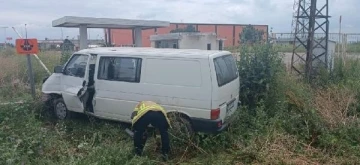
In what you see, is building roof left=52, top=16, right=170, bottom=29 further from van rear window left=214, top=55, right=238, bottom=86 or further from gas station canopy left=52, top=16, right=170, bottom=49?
van rear window left=214, top=55, right=238, bottom=86

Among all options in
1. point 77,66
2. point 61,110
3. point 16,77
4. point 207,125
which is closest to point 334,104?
point 207,125

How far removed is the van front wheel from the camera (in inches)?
284

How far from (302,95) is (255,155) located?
295cm

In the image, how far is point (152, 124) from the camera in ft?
16.2

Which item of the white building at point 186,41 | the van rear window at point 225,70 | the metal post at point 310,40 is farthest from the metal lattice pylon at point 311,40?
the white building at point 186,41

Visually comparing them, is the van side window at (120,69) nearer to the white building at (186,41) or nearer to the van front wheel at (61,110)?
the van front wheel at (61,110)

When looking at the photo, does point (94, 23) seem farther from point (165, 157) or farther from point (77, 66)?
point (165, 157)

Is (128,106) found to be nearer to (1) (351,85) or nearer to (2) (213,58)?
(2) (213,58)

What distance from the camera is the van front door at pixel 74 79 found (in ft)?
21.9

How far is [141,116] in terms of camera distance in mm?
4816

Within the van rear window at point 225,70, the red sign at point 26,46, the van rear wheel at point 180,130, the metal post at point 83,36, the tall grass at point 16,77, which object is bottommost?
the van rear wheel at point 180,130

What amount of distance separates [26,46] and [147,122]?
4657mm

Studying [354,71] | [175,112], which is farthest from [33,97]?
[354,71]

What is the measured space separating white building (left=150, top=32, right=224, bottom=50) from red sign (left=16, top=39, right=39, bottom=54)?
19811 millimetres
